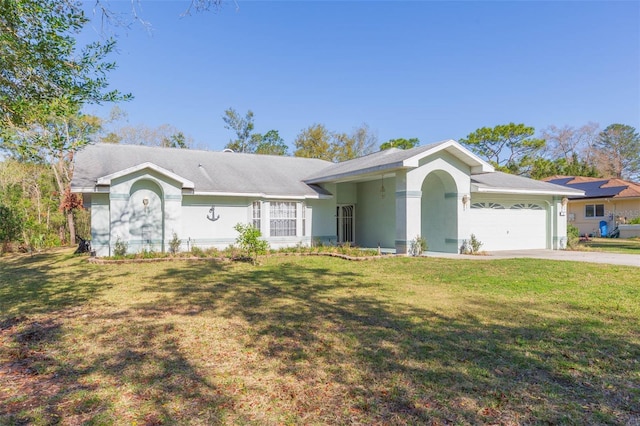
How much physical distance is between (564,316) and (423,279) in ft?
12.9

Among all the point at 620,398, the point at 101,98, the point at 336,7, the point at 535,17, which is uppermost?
the point at 336,7

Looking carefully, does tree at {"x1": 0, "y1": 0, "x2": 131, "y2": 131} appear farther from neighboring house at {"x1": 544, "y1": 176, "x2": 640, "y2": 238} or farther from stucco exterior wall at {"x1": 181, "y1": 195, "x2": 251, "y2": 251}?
neighboring house at {"x1": 544, "y1": 176, "x2": 640, "y2": 238}

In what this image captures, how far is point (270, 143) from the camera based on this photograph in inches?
1713

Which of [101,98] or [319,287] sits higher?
[101,98]

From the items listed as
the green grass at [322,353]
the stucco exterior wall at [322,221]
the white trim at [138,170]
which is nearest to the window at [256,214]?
the stucco exterior wall at [322,221]

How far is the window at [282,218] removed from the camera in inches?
719

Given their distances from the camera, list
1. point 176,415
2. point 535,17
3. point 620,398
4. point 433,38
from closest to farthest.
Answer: point 176,415 < point 620,398 < point 535,17 < point 433,38

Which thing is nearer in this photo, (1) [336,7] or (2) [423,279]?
(2) [423,279]

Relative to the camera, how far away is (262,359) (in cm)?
461

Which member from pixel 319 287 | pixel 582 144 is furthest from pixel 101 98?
pixel 582 144

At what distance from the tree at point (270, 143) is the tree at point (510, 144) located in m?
21.0

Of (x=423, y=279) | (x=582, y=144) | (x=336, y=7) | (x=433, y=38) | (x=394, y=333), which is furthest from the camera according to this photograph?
(x=582, y=144)

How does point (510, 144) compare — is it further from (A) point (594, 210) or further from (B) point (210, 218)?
(B) point (210, 218)

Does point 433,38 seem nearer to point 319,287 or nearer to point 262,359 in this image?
point 319,287
